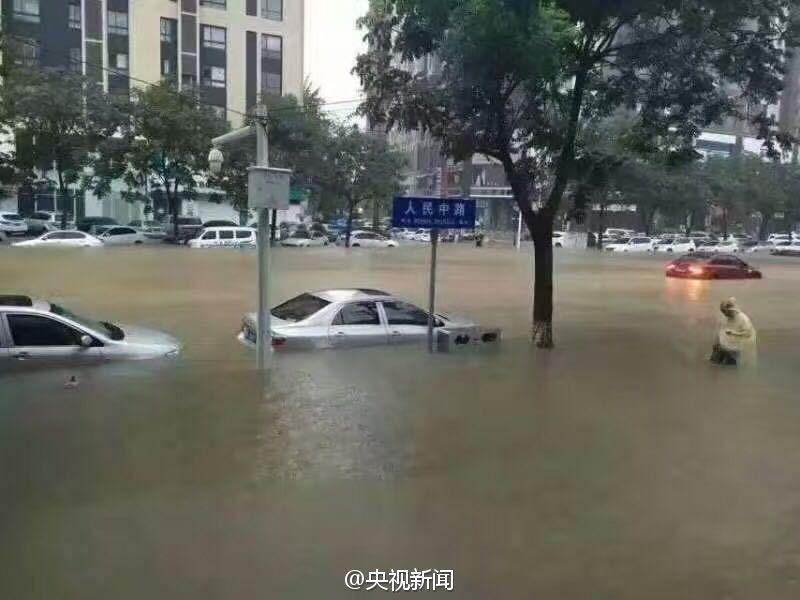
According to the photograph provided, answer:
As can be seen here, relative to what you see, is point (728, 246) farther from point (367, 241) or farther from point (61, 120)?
point (61, 120)

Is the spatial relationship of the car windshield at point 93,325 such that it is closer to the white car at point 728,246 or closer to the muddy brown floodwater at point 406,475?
the muddy brown floodwater at point 406,475

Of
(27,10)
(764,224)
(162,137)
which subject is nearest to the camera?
(162,137)

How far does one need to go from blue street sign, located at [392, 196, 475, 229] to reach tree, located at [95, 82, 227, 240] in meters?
31.0

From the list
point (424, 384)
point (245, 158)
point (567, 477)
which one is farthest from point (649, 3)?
point (245, 158)

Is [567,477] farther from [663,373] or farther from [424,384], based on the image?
[663,373]

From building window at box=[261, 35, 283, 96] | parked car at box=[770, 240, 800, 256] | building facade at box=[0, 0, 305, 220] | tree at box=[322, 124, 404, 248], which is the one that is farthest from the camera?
building window at box=[261, 35, 283, 96]

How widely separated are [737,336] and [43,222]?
43130 millimetres

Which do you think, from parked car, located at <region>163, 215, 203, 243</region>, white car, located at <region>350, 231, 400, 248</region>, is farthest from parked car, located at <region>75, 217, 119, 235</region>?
white car, located at <region>350, 231, 400, 248</region>

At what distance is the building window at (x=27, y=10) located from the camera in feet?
159

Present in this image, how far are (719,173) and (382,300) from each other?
47404 mm

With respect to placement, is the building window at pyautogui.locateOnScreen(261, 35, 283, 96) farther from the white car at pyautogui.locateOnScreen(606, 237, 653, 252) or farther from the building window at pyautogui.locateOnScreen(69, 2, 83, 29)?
the white car at pyautogui.locateOnScreen(606, 237, 653, 252)

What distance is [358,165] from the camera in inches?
1893

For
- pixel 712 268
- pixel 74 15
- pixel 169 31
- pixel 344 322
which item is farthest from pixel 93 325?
pixel 169 31

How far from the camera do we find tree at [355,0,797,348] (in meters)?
11.2
